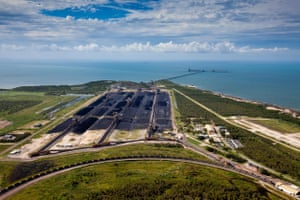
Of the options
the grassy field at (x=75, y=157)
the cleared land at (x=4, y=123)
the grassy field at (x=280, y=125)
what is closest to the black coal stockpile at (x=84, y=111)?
the cleared land at (x=4, y=123)

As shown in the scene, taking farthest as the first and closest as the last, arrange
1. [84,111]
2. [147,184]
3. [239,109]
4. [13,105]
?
[13,105], [239,109], [84,111], [147,184]

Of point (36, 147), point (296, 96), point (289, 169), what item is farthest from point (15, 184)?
point (296, 96)

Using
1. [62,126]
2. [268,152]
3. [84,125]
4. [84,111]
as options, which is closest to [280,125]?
[268,152]

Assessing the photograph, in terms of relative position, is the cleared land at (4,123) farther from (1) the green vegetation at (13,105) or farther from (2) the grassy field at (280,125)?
(2) the grassy field at (280,125)

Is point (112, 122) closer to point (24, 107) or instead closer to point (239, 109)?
point (24, 107)

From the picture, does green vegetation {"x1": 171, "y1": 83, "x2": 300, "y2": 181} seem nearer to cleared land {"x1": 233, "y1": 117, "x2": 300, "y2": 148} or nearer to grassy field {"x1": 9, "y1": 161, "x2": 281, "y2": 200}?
cleared land {"x1": 233, "y1": 117, "x2": 300, "y2": 148}
